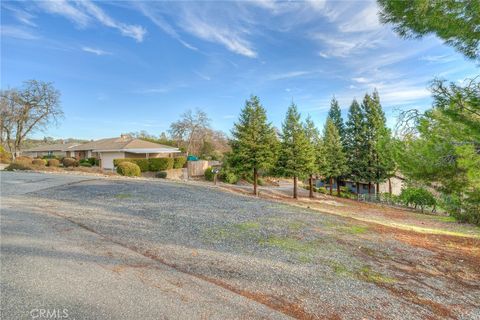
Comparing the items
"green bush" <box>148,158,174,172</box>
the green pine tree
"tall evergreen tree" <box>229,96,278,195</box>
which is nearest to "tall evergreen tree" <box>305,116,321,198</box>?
the green pine tree

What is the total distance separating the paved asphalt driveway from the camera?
2537 mm

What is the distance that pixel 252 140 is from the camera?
51.9 ft

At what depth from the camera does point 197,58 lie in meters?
15.0

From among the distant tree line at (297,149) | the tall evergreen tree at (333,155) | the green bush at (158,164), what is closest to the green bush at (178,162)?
the green bush at (158,164)

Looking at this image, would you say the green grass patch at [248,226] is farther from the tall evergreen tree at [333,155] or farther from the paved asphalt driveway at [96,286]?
the tall evergreen tree at [333,155]

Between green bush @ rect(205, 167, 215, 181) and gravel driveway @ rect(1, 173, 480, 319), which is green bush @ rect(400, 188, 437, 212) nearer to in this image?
gravel driveway @ rect(1, 173, 480, 319)

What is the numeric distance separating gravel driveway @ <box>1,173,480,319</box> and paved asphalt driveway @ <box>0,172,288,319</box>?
0.02 metres

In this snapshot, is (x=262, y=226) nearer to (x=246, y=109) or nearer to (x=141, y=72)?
(x=246, y=109)

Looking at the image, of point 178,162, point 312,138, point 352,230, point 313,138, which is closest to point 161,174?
point 178,162

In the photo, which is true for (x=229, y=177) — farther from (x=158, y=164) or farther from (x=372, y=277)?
(x=372, y=277)

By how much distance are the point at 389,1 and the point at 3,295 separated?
708cm

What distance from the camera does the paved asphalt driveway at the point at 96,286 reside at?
2537 millimetres

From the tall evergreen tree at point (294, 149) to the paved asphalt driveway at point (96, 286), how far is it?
14601 millimetres

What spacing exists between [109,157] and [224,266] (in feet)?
89.6
